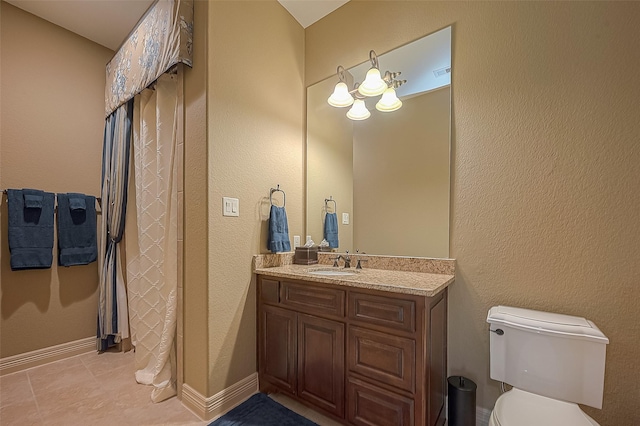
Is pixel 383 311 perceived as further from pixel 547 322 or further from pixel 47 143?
pixel 47 143

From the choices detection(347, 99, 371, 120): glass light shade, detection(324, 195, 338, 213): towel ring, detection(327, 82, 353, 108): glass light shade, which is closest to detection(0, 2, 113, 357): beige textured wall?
detection(324, 195, 338, 213): towel ring

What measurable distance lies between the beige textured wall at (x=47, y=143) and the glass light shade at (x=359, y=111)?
254cm

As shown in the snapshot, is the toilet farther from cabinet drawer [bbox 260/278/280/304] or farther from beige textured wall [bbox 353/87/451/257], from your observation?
cabinet drawer [bbox 260/278/280/304]

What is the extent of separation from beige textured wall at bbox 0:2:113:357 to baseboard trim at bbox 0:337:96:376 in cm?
4

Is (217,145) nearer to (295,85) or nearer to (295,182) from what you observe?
(295,182)

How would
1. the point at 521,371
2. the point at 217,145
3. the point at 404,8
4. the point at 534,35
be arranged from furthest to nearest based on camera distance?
1. the point at 404,8
2. the point at 217,145
3. the point at 534,35
4. the point at 521,371

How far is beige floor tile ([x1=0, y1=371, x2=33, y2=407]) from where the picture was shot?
6.07ft

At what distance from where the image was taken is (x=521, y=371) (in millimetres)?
1274

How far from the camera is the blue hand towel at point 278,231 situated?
204 centimetres

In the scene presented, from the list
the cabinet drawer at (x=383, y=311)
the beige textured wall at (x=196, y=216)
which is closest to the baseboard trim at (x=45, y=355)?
the beige textured wall at (x=196, y=216)

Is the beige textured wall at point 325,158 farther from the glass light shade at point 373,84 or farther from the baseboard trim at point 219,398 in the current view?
the baseboard trim at point 219,398

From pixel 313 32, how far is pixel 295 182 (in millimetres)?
1357

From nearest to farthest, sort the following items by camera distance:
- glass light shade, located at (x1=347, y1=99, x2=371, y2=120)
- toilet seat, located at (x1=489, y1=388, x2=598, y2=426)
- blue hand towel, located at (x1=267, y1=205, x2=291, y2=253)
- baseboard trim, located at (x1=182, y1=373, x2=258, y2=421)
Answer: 1. toilet seat, located at (x1=489, y1=388, x2=598, y2=426)
2. baseboard trim, located at (x1=182, y1=373, x2=258, y2=421)
3. blue hand towel, located at (x1=267, y1=205, x2=291, y2=253)
4. glass light shade, located at (x1=347, y1=99, x2=371, y2=120)

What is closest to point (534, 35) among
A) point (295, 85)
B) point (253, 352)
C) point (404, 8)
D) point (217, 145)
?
point (404, 8)
